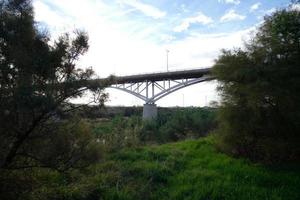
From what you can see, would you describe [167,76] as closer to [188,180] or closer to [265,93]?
[265,93]

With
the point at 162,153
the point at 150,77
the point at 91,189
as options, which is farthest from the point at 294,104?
the point at 150,77

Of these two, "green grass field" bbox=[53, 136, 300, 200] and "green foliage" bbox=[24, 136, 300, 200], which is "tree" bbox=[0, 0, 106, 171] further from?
"green grass field" bbox=[53, 136, 300, 200]

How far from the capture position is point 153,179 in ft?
27.9

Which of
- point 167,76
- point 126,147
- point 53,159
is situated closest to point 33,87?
point 53,159

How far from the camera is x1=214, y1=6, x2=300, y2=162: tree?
8.55 metres

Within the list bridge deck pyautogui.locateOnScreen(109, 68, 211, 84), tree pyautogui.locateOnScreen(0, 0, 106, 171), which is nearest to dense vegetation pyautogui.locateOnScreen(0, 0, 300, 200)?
tree pyautogui.locateOnScreen(0, 0, 106, 171)

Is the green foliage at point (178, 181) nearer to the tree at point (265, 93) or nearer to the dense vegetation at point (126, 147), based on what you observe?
the dense vegetation at point (126, 147)

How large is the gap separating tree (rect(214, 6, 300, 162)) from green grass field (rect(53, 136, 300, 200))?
559mm

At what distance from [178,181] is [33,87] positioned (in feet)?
14.2

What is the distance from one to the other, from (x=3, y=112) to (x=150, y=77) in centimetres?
3137

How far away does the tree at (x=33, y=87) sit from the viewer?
5551mm

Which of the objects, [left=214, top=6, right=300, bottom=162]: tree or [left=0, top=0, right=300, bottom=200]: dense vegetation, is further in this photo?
[left=214, top=6, right=300, bottom=162]: tree

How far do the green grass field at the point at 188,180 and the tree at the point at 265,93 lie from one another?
1.84ft

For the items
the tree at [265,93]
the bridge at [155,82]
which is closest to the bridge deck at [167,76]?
the bridge at [155,82]
